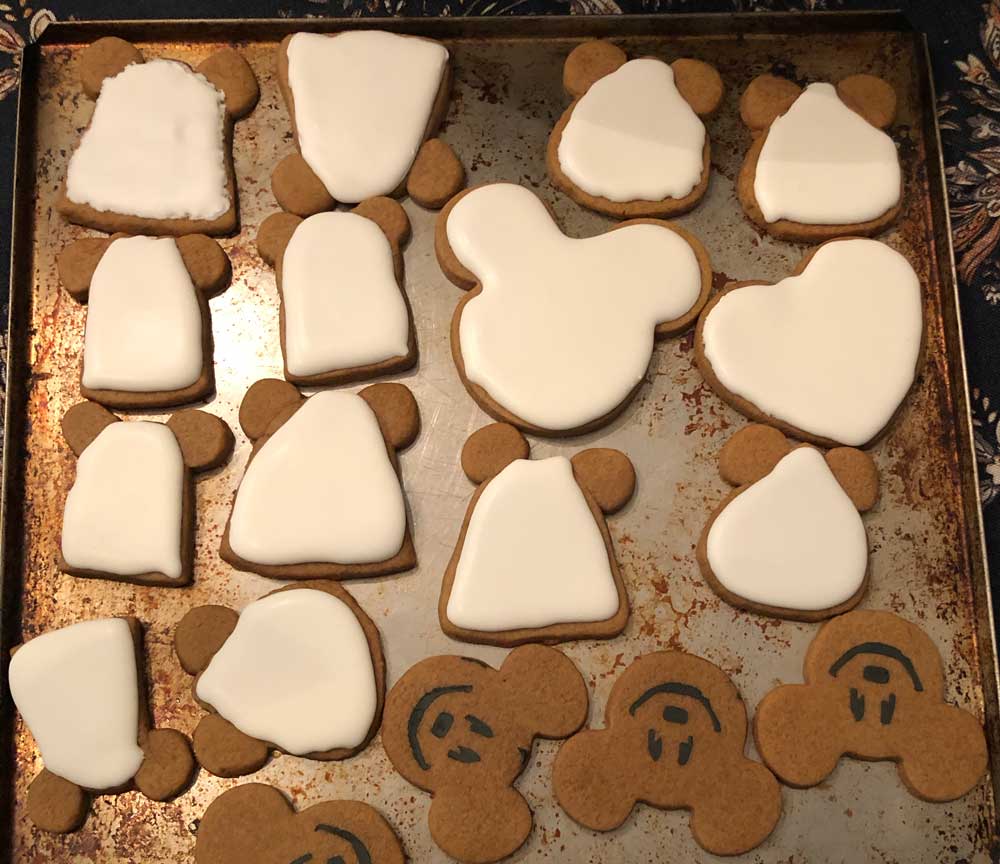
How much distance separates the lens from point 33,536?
1.03 m

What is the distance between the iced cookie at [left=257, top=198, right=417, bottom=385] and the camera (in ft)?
3.40

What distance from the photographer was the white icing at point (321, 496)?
0.99 metres

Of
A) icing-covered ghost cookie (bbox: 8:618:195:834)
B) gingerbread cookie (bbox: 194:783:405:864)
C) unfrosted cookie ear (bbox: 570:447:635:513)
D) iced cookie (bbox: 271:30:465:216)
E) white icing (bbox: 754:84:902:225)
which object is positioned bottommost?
gingerbread cookie (bbox: 194:783:405:864)

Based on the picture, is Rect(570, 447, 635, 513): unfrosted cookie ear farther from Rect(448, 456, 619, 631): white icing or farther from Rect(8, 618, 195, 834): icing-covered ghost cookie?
Rect(8, 618, 195, 834): icing-covered ghost cookie

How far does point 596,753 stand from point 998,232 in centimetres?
81

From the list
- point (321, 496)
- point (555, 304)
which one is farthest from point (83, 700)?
point (555, 304)

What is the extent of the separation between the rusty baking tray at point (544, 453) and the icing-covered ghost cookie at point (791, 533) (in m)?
0.03

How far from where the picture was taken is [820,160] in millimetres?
1096

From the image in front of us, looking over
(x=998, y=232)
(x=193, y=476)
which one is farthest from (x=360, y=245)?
(x=998, y=232)

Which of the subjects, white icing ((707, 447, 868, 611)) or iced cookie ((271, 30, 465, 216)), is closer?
white icing ((707, 447, 868, 611))

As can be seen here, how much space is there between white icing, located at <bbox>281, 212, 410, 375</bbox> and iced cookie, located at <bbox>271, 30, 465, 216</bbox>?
0.19 ft

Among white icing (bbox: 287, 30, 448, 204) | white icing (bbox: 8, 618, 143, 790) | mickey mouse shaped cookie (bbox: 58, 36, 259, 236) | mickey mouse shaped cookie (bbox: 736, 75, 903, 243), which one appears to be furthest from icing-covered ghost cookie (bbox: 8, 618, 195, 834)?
mickey mouse shaped cookie (bbox: 736, 75, 903, 243)

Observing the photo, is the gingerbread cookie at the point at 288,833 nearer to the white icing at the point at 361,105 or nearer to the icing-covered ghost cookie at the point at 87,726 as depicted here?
the icing-covered ghost cookie at the point at 87,726

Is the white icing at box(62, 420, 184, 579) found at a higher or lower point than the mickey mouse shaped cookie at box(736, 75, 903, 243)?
lower
